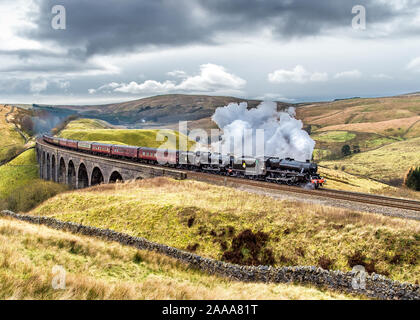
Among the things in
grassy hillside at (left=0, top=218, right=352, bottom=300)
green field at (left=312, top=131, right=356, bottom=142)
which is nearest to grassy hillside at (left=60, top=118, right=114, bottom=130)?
green field at (left=312, top=131, right=356, bottom=142)

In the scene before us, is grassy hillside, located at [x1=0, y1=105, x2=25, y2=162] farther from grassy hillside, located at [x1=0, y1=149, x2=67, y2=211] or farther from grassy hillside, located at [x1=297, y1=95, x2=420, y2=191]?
grassy hillside, located at [x1=297, y1=95, x2=420, y2=191]

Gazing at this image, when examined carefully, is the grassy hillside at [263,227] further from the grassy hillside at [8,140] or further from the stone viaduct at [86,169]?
the grassy hillside at [8,140]

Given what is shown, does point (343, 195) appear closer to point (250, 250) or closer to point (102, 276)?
point (250, 250)

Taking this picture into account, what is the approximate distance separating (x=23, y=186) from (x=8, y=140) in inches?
3009

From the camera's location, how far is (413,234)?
1555 centimetres

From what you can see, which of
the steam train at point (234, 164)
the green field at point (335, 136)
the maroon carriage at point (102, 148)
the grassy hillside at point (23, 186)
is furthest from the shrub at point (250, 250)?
the green field at point (335, 136)

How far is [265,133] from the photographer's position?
53375mm

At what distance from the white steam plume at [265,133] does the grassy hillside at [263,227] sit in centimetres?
2421

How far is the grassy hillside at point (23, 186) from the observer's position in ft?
171

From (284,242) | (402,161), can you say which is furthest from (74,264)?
(402,161)

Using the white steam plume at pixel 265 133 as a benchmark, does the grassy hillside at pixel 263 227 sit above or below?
below

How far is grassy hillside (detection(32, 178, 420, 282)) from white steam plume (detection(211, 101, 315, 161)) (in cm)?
2421
